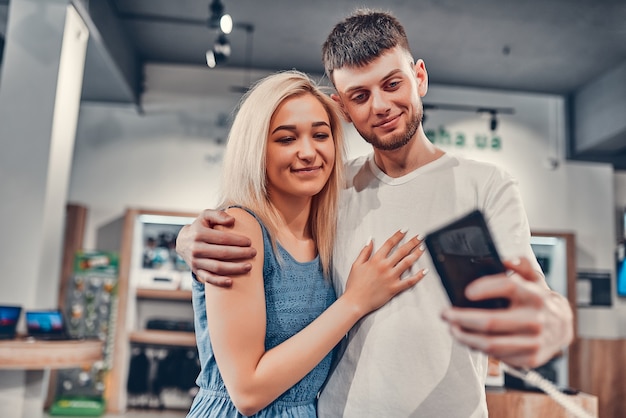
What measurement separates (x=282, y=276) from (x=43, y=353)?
2142 mm

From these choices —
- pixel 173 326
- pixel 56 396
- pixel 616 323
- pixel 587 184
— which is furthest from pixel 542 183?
pixel 56 396

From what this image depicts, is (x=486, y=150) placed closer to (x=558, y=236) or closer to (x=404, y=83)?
(x=558, y=236)

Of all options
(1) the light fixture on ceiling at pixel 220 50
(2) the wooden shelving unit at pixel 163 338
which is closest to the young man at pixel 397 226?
(1) the light fixture on ceiling at pixel 220 50

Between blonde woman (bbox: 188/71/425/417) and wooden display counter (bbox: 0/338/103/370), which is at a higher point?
blonde woman (bbox: 188/71/425/417)

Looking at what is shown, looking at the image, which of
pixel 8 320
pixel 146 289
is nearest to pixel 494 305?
pixel 8 320

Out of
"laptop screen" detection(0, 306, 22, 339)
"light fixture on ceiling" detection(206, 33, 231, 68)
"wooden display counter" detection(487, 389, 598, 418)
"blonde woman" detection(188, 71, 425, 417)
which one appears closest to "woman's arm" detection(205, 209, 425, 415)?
"blonde woman" detection(188, 71, 425, 417)

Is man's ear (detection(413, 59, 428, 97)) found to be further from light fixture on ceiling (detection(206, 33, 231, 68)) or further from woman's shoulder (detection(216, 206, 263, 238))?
light fixture on ceiling (detection(206, 33, 231, 68))

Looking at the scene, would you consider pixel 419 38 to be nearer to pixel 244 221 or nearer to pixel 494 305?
pixel 244 221

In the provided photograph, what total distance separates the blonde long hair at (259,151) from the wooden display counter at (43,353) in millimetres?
2032

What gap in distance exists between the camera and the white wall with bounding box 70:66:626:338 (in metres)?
5.95

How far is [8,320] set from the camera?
119 inches

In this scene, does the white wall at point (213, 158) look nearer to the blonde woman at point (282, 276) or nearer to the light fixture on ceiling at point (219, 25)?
the light fixture on ceiling at point (219, 25)

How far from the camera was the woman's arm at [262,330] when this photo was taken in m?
1.17

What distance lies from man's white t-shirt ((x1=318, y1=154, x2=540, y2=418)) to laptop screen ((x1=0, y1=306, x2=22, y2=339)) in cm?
239
